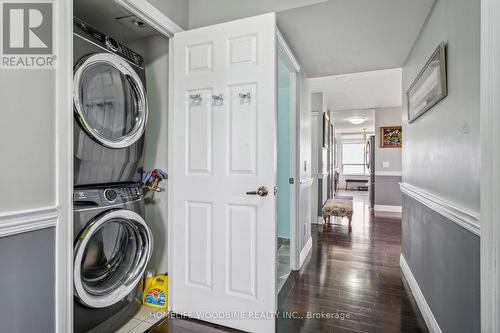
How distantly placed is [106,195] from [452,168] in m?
1.98

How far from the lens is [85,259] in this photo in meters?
1.57

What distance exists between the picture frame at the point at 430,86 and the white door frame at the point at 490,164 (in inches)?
21.2

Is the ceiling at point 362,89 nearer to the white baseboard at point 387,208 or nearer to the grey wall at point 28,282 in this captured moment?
the white baseboard at point 387,208

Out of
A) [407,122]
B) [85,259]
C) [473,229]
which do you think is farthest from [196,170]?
[407,122]

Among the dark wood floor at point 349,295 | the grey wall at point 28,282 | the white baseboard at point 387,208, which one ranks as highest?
the grey wall at point 28,282

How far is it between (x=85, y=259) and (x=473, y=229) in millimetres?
2043

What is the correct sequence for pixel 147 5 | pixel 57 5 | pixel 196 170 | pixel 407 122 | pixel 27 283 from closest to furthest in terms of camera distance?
pixel 27 283, pixel 57 5, pixel 147 5, pixel 196 170, pixel 407 122

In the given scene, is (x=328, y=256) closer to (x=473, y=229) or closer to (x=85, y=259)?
(x=473, y=229)

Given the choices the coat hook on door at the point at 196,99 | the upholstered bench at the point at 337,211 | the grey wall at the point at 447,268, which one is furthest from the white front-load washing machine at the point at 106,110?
the upholstered bench at the point at 337,211

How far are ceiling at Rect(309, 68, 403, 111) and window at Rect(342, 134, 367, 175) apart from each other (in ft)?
21.4

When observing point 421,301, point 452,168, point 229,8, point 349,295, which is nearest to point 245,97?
point 229,8

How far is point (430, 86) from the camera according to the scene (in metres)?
1.73

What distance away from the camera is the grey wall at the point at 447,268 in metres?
1.16

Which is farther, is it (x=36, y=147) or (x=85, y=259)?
(x=85, y=259)
